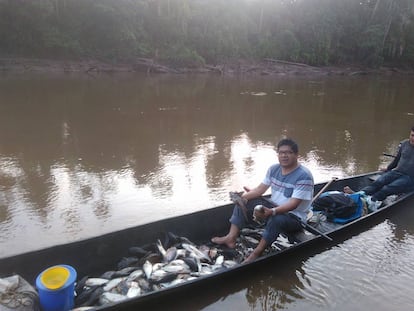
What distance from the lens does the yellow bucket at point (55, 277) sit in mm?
3182

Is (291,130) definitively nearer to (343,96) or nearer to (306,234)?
(306,234)

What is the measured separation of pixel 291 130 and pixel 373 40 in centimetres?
3588

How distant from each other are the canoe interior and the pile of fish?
105 millimetres

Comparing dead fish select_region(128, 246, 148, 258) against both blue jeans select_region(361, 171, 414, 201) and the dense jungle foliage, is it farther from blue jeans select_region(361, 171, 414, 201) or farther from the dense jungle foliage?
the dense jungle foliage

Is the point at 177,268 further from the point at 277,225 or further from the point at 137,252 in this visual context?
the point at 277,225

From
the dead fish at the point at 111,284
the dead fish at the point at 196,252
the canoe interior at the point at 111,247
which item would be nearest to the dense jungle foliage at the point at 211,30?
the canoe interior at the point at 111,247

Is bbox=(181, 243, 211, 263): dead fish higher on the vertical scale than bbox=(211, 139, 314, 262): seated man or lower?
lower

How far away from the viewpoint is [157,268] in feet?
12.9

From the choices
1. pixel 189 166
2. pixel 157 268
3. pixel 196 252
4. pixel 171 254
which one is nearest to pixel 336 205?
pixel 196 252

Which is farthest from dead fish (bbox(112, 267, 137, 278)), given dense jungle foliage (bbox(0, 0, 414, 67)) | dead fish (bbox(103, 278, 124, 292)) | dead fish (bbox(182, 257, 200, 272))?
dense jungle foliage (bbox(0, 0, 414, 67))

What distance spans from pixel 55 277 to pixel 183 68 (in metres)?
29.4

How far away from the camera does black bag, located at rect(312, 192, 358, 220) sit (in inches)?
214

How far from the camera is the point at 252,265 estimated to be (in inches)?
158

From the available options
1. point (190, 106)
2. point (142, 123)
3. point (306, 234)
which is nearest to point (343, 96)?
point (190, 106)
